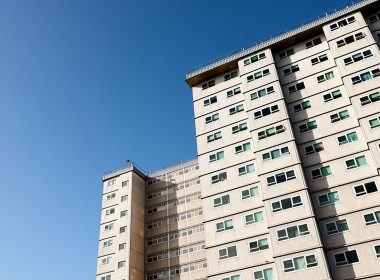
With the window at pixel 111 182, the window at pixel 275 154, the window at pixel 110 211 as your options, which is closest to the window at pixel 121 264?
the window at pixel 110 211

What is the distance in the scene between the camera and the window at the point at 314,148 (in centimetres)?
4194

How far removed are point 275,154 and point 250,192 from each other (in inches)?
194

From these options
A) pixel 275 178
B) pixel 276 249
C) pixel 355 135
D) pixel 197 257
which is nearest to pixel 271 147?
pixel 275 178

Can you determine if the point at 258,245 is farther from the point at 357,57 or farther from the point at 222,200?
the point at 357,57

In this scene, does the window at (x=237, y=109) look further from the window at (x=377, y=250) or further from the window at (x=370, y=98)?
the window at (x=377, y=250)

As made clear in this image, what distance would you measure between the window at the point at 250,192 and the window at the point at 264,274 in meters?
8.05

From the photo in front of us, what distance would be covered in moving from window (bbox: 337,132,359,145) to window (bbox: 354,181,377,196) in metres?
5.10

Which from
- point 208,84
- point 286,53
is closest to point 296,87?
point 286,53

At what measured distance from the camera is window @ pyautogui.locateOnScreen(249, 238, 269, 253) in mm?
39719

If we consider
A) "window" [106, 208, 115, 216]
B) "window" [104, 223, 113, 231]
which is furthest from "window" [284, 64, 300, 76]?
"window" [104, 223, 113, 231]

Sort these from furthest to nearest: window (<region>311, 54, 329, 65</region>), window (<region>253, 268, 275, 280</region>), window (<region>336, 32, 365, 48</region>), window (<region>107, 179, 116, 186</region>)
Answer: window (<region>107, 179, 116, 186</region>) < window (<region>311, 54, 329, 65</region>) < window (<region>336, 32, 365, 48</region>) < window (<region>253, 268, 275, 280</region>)

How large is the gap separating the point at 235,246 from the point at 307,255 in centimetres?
763

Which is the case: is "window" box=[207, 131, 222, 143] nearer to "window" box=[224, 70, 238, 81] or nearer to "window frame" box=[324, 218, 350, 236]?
"window" box=[224, 70, 238, 81]

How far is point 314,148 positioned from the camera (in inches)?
1665
